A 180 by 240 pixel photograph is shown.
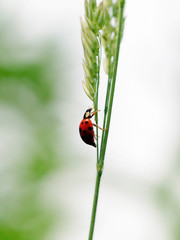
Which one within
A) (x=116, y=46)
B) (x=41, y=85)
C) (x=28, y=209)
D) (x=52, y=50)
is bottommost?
(x=28, y=209)

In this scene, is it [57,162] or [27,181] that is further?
[57,162]

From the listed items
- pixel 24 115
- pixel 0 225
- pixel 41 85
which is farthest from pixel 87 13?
pixel 24 115

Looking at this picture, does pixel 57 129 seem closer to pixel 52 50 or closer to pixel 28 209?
pixel 52 50

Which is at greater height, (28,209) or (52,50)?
(52,50)

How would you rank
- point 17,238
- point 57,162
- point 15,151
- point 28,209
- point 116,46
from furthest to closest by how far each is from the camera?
point 15,151
point 57,162
point 28,209
point 17,238
point 116,46

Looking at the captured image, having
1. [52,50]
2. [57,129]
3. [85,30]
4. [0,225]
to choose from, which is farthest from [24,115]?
[85,30]

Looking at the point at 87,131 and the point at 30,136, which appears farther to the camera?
the point at 30,136

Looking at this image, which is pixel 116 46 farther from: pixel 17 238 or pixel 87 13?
pixel 17 238

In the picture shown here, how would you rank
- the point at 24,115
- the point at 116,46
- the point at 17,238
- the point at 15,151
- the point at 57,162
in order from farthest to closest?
the point at 24,115 < the point at 15,151 < the point at 57,162 < the point at 17,238 < the point at 116,46

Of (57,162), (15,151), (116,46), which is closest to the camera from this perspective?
(116,46)
